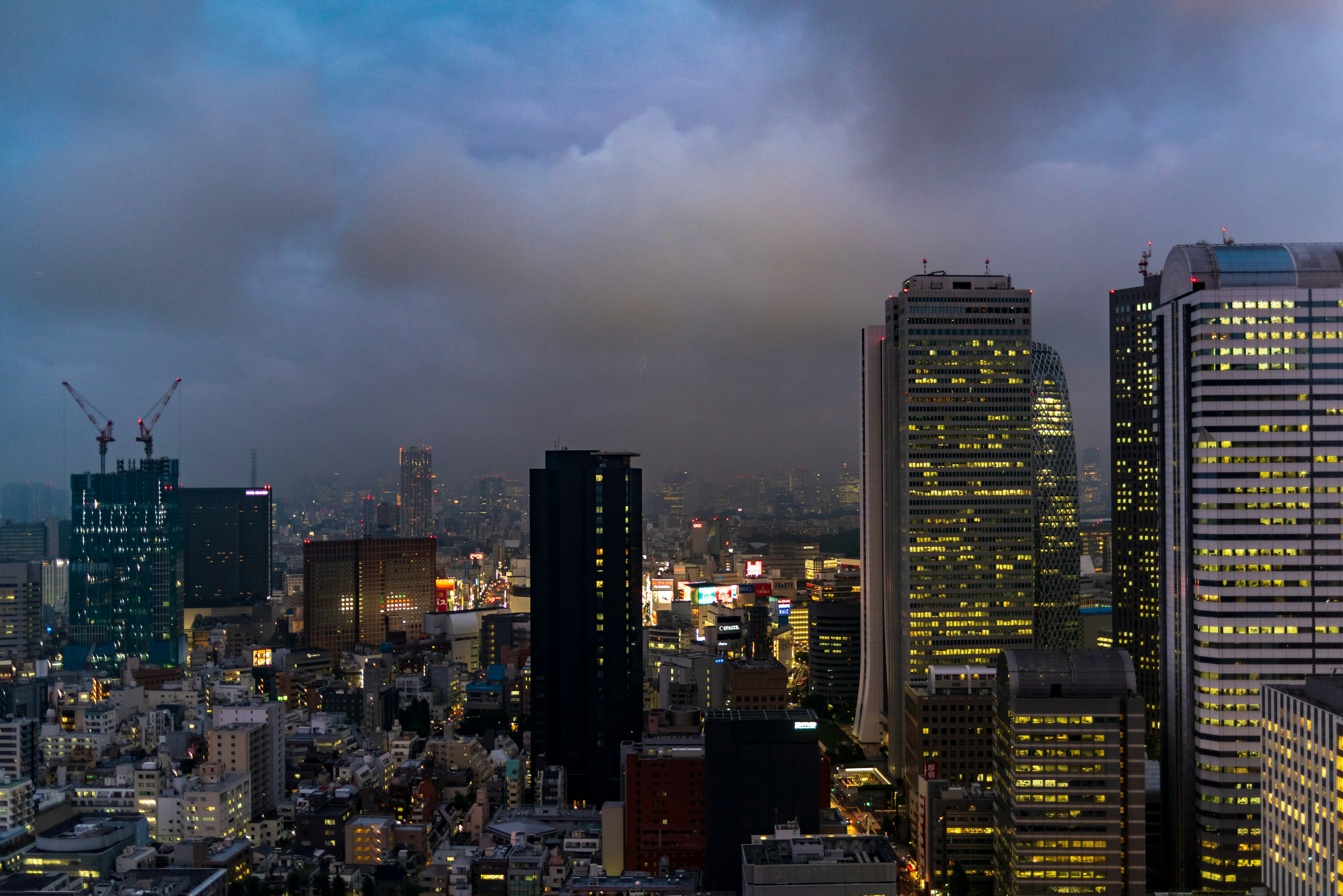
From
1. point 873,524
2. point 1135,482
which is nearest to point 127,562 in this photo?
point 873,524

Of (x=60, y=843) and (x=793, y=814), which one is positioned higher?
(x=793, y=814)

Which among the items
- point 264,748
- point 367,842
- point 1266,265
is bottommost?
point 367,842

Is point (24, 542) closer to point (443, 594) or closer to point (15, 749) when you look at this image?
point (443, 594)

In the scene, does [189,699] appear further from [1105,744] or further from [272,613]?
[1105,744]

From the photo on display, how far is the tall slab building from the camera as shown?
19250 millimetres

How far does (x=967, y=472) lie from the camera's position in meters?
34.0

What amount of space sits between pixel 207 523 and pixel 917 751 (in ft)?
172

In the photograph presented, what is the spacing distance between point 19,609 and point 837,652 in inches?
1527

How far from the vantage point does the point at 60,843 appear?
82.1ft

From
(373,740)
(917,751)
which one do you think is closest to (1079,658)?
(917,751)

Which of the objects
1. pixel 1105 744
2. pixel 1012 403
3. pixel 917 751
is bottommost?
pixel 917 751

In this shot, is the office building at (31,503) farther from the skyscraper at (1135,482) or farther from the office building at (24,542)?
the skyscraper at (1135,482)

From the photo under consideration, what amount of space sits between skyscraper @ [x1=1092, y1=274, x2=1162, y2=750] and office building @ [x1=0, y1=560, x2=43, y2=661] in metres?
47.4

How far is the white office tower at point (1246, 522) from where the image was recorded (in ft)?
63.2
